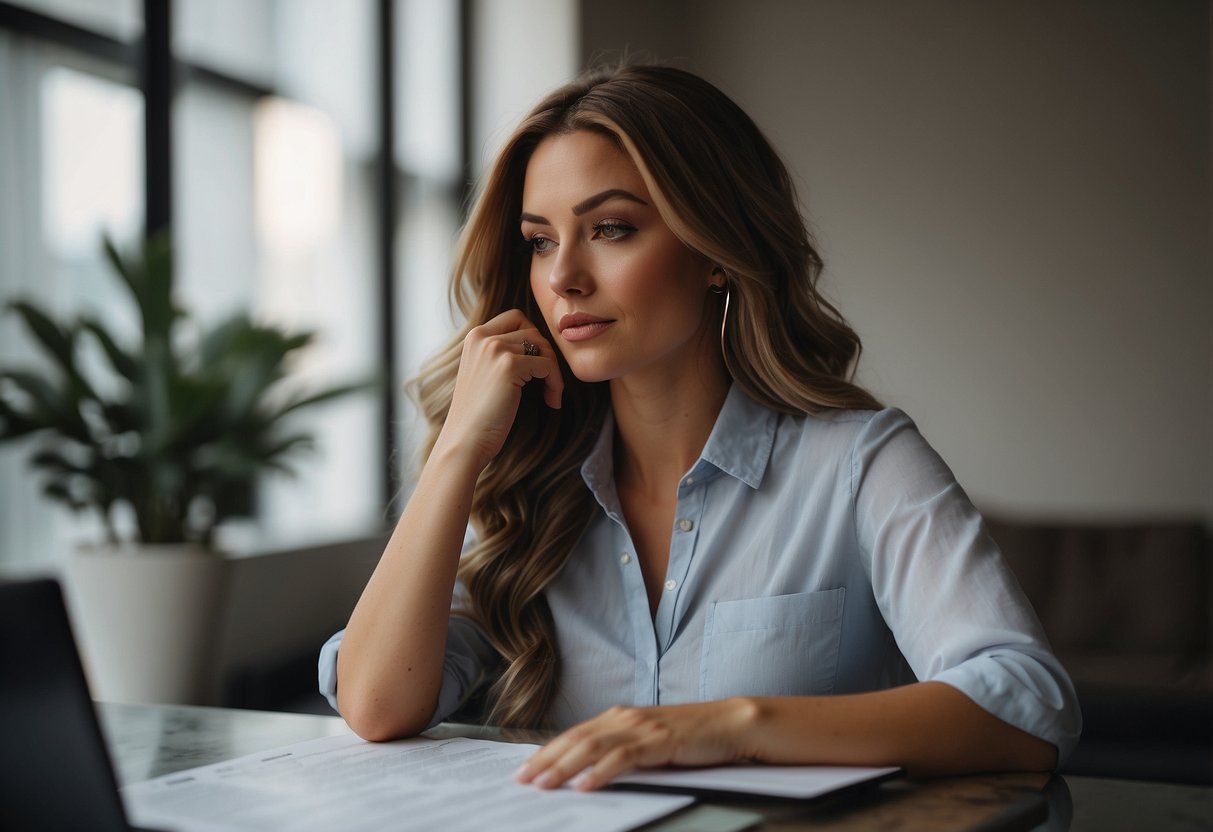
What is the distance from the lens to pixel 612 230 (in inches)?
59.2

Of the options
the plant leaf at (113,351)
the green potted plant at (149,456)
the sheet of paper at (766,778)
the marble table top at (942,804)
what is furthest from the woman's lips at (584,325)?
the plant leaf at (113,351)

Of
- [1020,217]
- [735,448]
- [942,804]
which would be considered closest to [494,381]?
[735,448]

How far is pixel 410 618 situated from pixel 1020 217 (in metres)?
4.19

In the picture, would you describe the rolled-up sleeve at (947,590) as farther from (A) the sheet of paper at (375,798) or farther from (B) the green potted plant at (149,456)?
(B) the green potted plant at (149,456)

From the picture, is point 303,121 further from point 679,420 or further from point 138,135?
point 679,420

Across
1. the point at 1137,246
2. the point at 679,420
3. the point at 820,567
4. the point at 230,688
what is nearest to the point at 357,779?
the point at 820,567

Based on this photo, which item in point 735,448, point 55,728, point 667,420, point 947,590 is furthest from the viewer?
point 667,420

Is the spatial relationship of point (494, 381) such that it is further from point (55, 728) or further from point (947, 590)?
point (55, 728)

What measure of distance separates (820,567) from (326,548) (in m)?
2.86

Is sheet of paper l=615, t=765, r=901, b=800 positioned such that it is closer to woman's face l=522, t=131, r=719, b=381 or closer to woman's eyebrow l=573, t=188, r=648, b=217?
→ woman's face l=522, t=131, r=719, b=381

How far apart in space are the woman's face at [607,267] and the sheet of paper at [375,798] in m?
0.59

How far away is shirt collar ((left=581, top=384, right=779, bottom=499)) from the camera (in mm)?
1510

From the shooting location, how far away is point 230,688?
10.5ft

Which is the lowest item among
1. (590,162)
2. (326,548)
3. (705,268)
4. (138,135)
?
(326,548)
